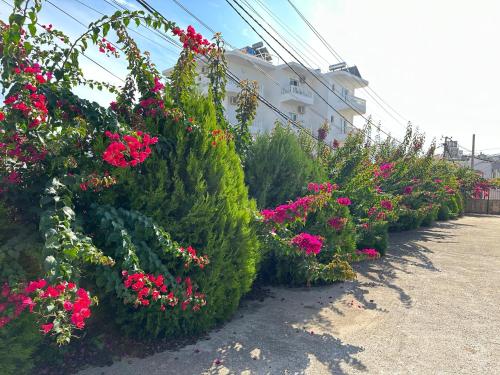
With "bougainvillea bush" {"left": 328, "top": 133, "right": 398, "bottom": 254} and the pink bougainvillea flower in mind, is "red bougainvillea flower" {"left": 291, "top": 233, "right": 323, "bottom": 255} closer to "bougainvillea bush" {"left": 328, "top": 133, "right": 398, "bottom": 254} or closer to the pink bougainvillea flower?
"bougainvillea bush" {"left": 328, "top": 133, "right": 398, "bottom": 254}

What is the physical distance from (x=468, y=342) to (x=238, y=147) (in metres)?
3.59

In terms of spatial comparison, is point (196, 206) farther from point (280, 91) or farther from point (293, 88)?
point (280, 91)

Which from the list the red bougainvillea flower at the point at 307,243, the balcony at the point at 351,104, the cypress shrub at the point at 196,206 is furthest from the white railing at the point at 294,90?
the cypress shrub at the point at 196,206

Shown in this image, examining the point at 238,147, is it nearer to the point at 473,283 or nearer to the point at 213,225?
the point at 213,225

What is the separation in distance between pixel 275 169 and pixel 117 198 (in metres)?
2.80

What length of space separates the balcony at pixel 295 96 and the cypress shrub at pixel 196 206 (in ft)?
84.6

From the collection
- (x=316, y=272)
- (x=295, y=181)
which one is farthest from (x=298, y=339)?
(x=295, y=181)

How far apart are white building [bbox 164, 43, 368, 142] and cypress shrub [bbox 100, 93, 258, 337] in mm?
21754

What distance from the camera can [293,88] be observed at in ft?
94.7

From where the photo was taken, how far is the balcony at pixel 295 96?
28.6 m

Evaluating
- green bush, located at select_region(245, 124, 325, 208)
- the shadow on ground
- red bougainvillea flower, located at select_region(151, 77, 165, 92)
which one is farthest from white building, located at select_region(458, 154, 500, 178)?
red bougainvillea flower, located at select_region(151, 77, 165, 92)

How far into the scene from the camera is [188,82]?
3691 mm

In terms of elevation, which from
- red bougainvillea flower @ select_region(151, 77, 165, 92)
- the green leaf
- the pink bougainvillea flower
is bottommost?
the pink bougainvillea flower

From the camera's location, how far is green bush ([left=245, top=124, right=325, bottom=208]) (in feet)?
17.7
